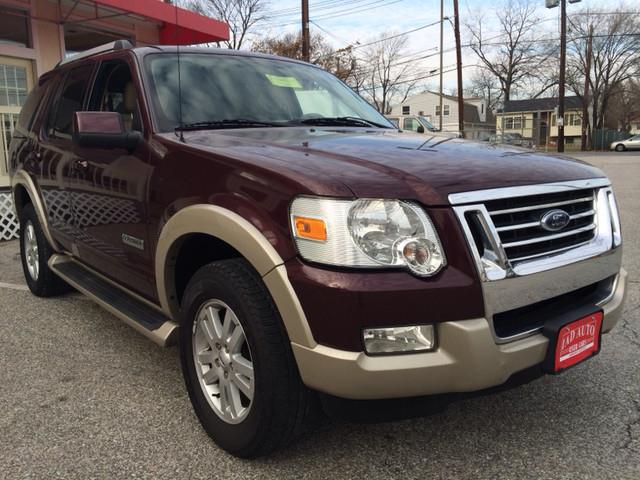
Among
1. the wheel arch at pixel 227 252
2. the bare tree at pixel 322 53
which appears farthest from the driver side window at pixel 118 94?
the bare tree at pixel 322 53

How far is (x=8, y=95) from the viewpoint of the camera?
34.1 feet

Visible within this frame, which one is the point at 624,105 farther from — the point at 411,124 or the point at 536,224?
the point at 536,224

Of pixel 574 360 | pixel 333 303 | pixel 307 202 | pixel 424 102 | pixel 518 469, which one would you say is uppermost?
pixel 424 102

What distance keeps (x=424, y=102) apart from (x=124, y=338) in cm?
6383

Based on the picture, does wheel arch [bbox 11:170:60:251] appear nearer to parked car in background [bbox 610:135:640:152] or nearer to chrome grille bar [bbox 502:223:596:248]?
chrome grille bar [bbox 502:223:596:248]

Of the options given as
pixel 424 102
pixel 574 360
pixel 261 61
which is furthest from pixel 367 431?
pixel 424 102

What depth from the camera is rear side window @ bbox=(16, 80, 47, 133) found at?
190 inches

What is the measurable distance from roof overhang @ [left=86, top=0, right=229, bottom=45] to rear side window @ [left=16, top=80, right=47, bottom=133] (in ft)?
17.8

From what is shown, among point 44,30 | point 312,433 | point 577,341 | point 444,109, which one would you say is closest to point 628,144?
point 444,109

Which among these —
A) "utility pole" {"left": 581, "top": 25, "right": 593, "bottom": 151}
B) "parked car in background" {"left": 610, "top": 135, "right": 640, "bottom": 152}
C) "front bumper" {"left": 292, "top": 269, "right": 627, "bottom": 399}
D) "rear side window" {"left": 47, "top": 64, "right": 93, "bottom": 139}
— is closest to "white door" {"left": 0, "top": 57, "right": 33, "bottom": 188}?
"rear side window" {"left": 47, "top": 64, "right": 93, "bottom": 139}

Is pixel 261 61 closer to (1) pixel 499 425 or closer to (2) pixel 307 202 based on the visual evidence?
(2) pixel 307 202

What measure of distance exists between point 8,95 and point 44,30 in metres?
1.46

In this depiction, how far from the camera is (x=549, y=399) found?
298cm

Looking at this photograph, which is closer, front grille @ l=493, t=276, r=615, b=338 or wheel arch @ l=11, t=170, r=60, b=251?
front grille @ l=493, t=276, r=615, b=338
